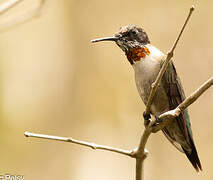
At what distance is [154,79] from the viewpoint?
4148mm

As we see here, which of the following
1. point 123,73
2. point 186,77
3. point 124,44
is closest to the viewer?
point 124,44

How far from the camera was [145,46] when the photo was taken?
4.39 metres

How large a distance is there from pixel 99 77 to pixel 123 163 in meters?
2.00

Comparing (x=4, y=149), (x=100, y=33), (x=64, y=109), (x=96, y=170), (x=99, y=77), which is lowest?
(x=96, y=170)

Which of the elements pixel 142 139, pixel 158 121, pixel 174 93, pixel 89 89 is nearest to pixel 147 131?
pixel 142 139

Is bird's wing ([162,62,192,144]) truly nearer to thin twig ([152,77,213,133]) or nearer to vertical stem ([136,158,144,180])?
thin twig ([152,77,213,133])

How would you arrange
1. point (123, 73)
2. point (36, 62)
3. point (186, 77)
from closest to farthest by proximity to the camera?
point (186, 77)
point (123, 73)
point (36, 62)

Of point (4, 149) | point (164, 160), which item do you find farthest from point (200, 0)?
point (4, 149)

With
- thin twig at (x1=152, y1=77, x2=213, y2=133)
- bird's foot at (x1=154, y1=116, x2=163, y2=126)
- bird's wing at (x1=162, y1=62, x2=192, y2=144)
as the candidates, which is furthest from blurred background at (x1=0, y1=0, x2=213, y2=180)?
thin twig at (x1=152, y1=77, x2=213, y2=133)

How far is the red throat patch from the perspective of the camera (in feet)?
14.0

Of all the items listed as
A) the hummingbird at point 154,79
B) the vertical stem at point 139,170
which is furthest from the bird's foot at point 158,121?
the hummingbird at point 154,79

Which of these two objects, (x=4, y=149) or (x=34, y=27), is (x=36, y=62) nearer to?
(x=34, y=27)

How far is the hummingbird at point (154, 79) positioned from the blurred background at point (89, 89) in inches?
110

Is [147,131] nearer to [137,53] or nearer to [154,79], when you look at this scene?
[154,79]
